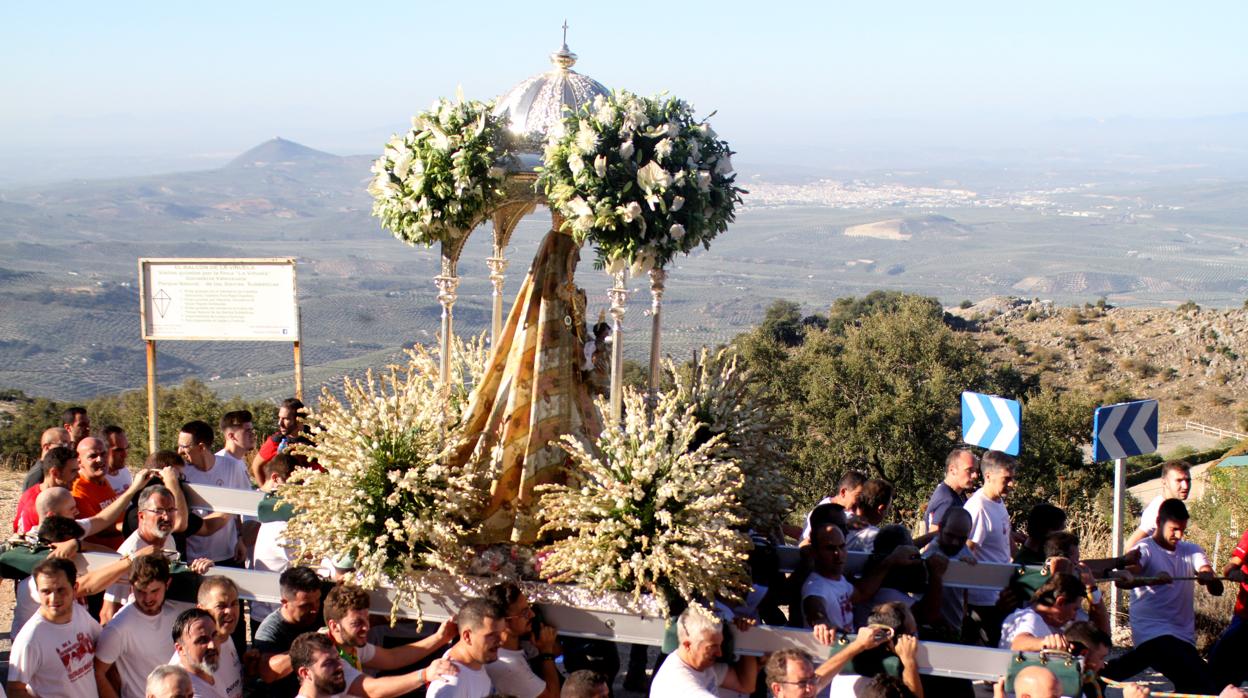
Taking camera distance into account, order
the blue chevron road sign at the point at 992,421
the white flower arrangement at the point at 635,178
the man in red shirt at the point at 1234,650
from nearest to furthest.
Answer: the white flower arrangement at the point at 635,178 → the man in red shirt at the point at 1234,650 → the blue chevron road sign at the point at 992,421

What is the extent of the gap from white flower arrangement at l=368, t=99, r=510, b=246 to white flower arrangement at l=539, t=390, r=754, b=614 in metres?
1.60

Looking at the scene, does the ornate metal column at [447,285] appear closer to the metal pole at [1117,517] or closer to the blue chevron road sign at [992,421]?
the blue chevron road sign at [992,421]

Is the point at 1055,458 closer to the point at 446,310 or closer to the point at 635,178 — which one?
the point at 446,310

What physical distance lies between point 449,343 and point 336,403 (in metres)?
1.11

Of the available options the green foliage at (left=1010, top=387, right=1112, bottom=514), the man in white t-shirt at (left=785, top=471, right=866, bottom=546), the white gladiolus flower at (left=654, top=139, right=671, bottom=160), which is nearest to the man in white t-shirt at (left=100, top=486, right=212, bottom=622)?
the white gladiolus flower at (left=654, top=139, right=671, bottom=160)

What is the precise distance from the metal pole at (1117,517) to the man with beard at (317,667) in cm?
560

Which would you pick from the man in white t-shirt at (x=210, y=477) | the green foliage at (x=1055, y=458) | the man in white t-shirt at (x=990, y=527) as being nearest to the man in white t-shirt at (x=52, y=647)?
the man in white t-shirt at (x=210, y=477)

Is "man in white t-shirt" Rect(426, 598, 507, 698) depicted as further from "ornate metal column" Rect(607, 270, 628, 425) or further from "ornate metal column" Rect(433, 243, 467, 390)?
Answer: "ornate metal column" Rect(433, 243, 467, 390)

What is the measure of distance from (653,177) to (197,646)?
131 inches

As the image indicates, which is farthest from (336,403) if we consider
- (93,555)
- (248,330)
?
(248,330)

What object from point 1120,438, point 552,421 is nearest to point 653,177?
point 552,421

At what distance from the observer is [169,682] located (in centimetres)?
536

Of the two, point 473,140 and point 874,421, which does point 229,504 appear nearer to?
point 473,140

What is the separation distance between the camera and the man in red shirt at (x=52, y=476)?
7904 mm
